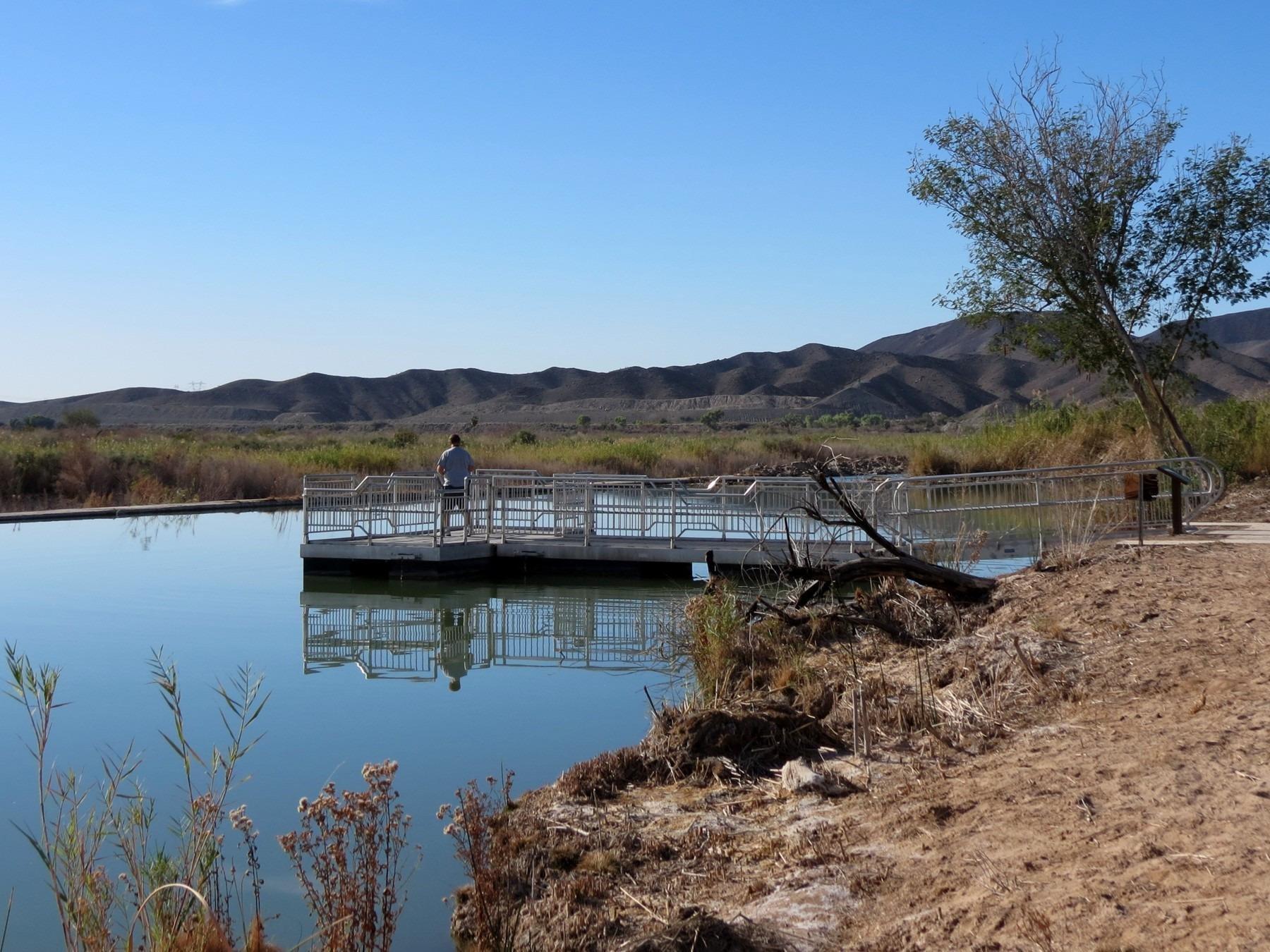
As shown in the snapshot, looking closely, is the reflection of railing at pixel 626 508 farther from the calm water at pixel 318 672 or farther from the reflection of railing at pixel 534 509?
the calm water at pixel 318 672

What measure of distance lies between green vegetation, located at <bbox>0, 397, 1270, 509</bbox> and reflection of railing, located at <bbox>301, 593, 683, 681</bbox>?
359 centimetres

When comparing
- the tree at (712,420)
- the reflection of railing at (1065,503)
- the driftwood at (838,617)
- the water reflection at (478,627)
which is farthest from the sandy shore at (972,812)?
the tree at (712,420)

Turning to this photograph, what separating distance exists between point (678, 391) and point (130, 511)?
8803 centimetres

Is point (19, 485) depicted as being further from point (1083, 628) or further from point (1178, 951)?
point (1178, 951)

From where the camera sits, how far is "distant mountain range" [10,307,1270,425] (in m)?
100

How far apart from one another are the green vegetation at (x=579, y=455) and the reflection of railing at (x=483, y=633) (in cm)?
359

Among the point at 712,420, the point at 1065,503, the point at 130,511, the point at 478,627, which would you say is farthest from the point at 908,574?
the point at 712,420

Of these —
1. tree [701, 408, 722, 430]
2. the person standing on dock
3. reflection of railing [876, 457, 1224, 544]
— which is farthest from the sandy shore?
tree [701, 408, 722, 430]

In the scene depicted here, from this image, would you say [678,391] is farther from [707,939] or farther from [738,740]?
[707,939]

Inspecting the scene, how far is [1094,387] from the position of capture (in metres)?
88.2

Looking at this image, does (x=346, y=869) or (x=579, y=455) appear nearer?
(x=346, y=869)

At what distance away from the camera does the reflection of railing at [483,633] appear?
14.0m

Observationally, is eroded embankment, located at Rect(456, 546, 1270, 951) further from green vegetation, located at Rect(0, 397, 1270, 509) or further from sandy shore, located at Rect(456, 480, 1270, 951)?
green vegetation, located at Rect(0, 397, 1270, 509)

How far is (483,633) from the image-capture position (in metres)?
16.1
